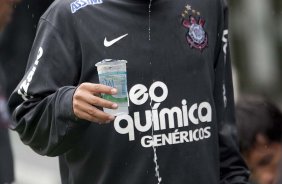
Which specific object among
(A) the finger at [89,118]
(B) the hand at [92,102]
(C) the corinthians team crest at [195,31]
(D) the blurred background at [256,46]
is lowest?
(D) the blurred background at [256,46]

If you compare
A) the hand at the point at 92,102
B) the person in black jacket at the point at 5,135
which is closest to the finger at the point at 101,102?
the hand at the point at 92,102

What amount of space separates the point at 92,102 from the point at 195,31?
0.78 meters

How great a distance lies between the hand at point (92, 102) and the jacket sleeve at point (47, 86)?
0.22 m

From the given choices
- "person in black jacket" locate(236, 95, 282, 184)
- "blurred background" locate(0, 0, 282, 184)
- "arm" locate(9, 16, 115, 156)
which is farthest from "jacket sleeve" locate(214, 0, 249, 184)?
"blurred background" locate(0, 0, 282, 184)

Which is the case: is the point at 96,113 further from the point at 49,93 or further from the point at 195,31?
the point at 195,31

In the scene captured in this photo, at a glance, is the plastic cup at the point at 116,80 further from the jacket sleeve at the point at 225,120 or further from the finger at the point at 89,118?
the jacket sleeve at the point at 225,120

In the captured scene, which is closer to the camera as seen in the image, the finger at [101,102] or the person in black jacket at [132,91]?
the finger at [101,102]

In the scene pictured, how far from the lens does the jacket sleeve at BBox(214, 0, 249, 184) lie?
17.2 ft

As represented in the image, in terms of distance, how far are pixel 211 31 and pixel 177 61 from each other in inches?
9.9

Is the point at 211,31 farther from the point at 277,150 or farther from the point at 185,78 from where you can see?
the point at 277,150

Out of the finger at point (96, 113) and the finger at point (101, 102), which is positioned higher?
the finger at point (101, 102)

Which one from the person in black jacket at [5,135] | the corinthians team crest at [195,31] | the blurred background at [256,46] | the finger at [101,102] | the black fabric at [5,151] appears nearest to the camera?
the finger at [101,102]

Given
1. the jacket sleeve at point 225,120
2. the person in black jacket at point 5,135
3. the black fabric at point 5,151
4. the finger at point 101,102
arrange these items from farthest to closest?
the black fabric at point 5,151 → the person in black jacket at point 5,135 → the jacket sleeve at point 225,120 → the finger at point 101,102

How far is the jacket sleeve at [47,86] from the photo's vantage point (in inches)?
189
